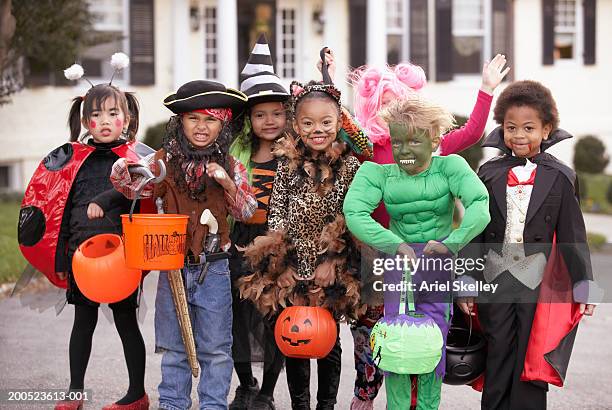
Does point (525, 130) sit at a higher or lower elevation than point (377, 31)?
lower

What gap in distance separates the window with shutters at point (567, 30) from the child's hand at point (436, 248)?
17.4 m

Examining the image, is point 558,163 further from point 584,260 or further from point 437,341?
point 437,341

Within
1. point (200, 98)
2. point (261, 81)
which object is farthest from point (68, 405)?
point (261, 81)

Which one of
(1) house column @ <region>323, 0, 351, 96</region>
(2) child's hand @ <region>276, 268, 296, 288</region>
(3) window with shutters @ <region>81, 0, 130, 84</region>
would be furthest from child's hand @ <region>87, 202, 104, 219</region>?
(1) house column @ <region>323, 0, 351, 96</region>

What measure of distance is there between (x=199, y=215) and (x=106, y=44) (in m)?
14.2

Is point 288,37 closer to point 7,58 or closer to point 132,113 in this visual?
point 7,58

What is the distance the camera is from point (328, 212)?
15.4 ft

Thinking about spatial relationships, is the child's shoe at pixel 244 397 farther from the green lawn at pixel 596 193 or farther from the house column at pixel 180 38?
the house column at pixel 180 38

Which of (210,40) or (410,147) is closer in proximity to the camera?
(410,147)

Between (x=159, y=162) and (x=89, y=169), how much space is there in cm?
71

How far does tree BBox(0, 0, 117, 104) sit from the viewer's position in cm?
1394

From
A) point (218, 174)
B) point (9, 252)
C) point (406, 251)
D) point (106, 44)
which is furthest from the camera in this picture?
point (106, 44)

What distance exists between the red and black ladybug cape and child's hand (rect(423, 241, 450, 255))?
1650mm

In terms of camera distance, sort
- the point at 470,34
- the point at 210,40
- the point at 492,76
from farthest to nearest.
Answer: the point at 470,34
the point at 210,40
the point at 492,76
